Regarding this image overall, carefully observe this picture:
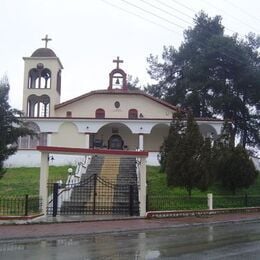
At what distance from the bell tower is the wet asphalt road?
32646 mm

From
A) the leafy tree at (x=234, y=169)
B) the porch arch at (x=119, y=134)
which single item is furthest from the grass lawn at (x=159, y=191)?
the porch arch at (x=119, y=134)

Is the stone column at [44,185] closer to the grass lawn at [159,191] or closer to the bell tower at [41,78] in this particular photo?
the grass lawn at [159,191]

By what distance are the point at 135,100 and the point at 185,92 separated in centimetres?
866

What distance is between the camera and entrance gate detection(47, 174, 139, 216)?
24.1 m

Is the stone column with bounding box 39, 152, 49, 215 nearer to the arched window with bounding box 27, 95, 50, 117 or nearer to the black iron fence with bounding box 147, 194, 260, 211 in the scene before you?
the black iron fence with bounding box 147, 194, 260, 211

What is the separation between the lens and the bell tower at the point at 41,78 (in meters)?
49.0

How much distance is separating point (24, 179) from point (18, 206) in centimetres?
1132

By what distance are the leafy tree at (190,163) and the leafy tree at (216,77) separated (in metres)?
21.5

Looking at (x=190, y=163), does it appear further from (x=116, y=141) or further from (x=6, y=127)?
(x=116, y=141)

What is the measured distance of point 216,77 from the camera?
55.3m

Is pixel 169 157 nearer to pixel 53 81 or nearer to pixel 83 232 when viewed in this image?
pixel 83 232

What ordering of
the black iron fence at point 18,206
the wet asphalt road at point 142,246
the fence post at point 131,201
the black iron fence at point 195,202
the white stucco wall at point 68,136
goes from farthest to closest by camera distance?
the white stucco wall at point 68,136 < the black iron fence at point 195,202 < the fence post at point 131,201 < the black iron fence at point 18,206 < the wet asphalt road at point 142,246

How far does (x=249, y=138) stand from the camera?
194 ft

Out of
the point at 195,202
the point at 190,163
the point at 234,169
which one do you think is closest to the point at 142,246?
the point at 195,202
